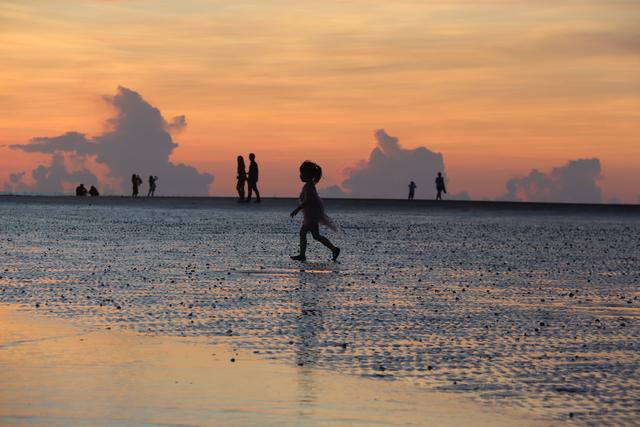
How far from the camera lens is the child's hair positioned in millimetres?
21250

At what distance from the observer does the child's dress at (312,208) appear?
2109 centimetres

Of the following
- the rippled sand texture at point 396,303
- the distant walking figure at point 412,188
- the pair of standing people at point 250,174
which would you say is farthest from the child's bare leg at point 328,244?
the distant walking figure at point 412,188

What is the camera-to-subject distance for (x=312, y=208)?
834 inches

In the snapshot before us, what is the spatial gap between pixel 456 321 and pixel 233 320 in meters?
2.13

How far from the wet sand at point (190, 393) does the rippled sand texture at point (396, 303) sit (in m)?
0.44

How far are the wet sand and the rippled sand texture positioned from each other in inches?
17.4

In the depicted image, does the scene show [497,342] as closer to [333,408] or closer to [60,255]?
[333,408]

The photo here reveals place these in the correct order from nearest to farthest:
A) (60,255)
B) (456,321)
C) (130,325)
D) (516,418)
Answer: (516,418), (130,325), (456,321), (60,255)

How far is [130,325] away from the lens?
10.7 m

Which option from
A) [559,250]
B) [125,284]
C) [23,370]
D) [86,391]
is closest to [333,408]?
[86,391]

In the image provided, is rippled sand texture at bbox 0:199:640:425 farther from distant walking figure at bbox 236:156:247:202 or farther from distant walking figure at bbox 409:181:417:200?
distant walking figure at bbox 409:181:417:200

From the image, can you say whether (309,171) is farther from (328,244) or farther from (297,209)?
(328,244)

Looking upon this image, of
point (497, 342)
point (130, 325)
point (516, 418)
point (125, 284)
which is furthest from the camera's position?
point (125, 284)

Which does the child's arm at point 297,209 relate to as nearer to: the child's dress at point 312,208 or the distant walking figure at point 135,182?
the child's dress at point 312,208
